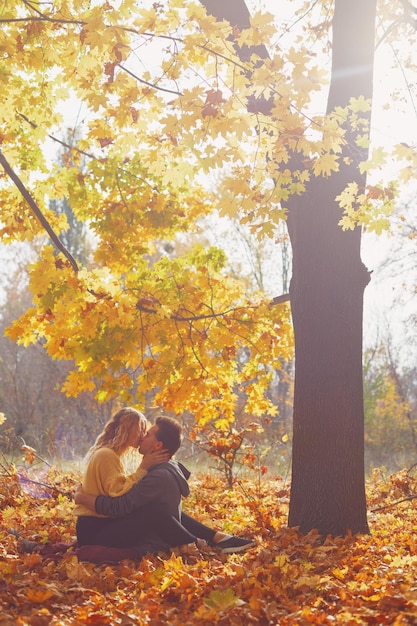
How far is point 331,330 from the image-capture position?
19.0 feet

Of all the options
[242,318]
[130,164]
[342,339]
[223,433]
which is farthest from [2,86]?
[223,433]

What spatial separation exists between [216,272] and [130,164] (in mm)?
1573

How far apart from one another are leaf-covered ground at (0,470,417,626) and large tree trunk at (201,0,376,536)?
392mm

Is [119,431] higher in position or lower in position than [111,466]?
higher

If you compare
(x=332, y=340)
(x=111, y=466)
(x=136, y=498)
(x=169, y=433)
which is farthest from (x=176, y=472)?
(x=332, y=340)

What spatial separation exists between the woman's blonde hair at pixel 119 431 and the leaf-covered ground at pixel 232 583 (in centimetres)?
95

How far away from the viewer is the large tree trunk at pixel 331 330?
5.75 m

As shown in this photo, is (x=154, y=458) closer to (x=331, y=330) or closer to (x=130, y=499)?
(x=130, y=499)

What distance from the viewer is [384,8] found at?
308 inches

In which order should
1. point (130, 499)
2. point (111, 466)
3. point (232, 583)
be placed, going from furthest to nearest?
1. point (111, 466)
2. point (130, 499)
3. point (232, 583)

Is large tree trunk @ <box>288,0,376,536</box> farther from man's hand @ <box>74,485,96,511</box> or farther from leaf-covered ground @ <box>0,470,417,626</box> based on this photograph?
man's hand @ <box>74,485,96,511</box>

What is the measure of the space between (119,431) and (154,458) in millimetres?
381

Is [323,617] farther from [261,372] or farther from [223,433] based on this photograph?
[223,433]

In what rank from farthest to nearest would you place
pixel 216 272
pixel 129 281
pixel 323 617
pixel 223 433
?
pixel 223 433 → pixel 216 272 → pixel 129 281 → pixel 323 617
